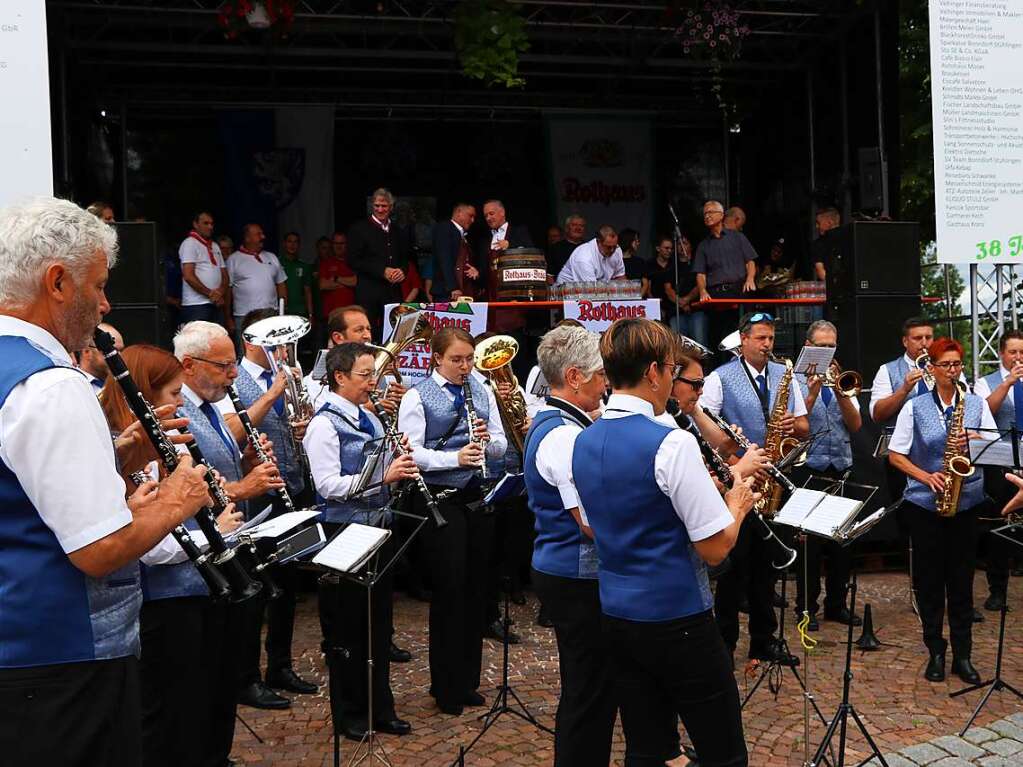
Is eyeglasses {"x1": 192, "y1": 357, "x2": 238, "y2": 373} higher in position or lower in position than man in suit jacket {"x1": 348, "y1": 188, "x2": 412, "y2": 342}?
lower

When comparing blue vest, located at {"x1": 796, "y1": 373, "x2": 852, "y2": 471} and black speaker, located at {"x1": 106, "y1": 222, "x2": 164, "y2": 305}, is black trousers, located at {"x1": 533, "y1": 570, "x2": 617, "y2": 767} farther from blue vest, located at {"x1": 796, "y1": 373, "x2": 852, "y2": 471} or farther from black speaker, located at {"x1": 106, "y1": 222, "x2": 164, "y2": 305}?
black speaker, located at {"x1": 106, "y1": 222, "x2": 164, "y2": 305}

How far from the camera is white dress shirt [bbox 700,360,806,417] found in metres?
7.27

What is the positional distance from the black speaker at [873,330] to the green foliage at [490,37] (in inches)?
182

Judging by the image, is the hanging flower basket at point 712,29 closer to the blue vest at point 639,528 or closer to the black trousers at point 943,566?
the black trousers at point 943,566

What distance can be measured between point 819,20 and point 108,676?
14.2 m

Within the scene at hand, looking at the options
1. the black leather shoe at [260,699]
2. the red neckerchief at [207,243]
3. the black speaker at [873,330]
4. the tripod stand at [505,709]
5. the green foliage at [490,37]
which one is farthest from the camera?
the red neckerchief at [207,243]

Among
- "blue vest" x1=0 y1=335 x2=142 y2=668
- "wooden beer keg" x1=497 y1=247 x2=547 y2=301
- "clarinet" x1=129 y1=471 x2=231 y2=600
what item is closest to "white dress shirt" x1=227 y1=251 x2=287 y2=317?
"wooden beer keg" x1=497 y1=247 x2=547 y2=301

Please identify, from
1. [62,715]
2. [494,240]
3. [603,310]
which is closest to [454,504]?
[62,715]

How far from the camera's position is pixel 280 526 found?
13.2 feet

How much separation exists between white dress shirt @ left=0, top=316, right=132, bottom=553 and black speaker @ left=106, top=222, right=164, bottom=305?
5.79m

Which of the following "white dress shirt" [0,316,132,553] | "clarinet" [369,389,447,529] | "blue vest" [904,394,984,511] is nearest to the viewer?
"white dress shirt" [0,316,132,553]

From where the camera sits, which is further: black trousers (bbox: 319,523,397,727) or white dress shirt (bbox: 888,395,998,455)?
white dress shirt (bbox: 888,395,998,455)

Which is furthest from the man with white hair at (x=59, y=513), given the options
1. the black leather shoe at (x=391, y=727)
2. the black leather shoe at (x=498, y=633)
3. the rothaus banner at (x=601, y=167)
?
the rothaus banner at (x=601, y=167)

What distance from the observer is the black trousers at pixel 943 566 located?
6.63 m
